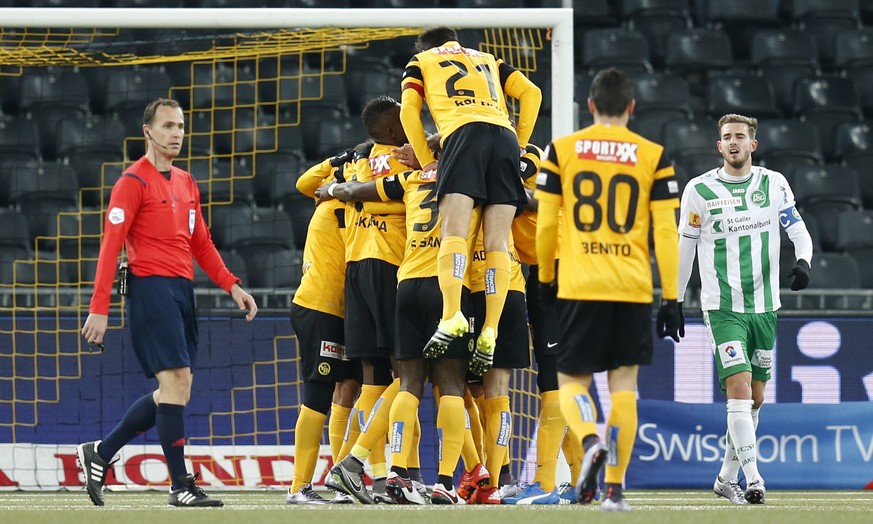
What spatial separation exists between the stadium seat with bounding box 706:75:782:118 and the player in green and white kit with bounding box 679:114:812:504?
6.11 meters

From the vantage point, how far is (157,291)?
6.81 metres

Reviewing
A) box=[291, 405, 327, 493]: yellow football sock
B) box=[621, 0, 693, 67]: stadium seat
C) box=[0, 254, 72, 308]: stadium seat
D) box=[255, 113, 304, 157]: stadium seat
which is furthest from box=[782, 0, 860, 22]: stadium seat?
box=[291, 405, 327, 493]: yellow football sock

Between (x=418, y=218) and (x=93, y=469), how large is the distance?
223cm

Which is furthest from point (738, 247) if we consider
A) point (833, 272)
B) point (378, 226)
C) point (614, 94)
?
point (833, 272)

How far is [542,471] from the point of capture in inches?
296

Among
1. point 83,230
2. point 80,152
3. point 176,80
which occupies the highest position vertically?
point 176,80

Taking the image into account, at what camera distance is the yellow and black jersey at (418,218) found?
281 inches

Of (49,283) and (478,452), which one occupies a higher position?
(49,283)

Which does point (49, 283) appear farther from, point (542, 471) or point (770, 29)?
point (770, 29)

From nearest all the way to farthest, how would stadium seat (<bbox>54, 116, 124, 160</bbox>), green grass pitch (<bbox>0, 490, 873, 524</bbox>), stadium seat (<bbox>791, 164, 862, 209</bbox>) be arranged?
1. green grass pitch (<bbox>0, 490, 873, 524</bbox>)
2. stadium seat (<bbox>54, 116, 124, 160</bbox>)
3. stadium seat (<bbox>791, 164, 862, 209</bbox>)

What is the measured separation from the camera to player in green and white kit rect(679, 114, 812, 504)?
304 inches

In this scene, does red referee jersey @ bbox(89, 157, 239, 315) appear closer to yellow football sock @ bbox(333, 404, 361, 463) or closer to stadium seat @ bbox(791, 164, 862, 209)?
yellow football sock @ bbox(333, 404, 361, 463)

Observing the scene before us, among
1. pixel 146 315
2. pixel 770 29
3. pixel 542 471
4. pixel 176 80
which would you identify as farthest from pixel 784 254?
pixel 146 315

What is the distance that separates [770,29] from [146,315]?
33.3ft
